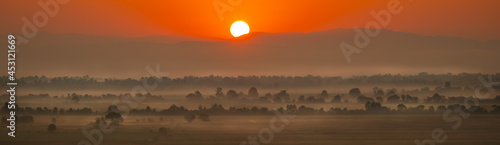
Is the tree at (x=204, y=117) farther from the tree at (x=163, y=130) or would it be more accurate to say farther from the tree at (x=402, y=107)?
the tree at (x=402, y=107)

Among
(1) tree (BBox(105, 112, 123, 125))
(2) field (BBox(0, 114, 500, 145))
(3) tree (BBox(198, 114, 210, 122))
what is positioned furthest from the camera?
(3) tree (BBox(198, 114, 210, 122))

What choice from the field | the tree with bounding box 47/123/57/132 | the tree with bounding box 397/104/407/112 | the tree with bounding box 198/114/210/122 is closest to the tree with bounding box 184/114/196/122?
the field

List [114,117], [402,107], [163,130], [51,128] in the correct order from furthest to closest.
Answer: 1. [402,107]
2. [114,117]
3. [163,130]
4. [51,128]

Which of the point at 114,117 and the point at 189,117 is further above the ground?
the point at 189,117

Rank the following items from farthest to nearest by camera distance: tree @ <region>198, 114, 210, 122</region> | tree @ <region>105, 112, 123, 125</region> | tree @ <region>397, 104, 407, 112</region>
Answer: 1. tree @ <region>397, 104, 407, 112</region>
2. tree @ <region>198, 114, 210, 122</region>
3. tree @ <region>105, 112, 123, 125</region>

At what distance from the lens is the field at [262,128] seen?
1320 inches

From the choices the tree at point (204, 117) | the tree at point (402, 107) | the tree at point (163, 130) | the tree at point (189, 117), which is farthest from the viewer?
the tree at point (402, 107)

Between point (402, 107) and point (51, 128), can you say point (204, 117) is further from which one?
point (402, 107)

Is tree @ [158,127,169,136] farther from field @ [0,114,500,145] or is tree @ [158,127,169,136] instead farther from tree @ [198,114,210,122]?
tree @ [198,114,210,122]

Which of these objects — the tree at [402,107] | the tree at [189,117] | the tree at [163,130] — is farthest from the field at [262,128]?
the tree at [402,107]

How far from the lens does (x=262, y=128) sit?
40.2 m

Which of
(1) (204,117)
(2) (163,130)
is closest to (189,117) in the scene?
(1) (204,117)

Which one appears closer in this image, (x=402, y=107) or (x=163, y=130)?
(x=163, y=130)

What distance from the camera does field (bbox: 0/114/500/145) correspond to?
3353cm
